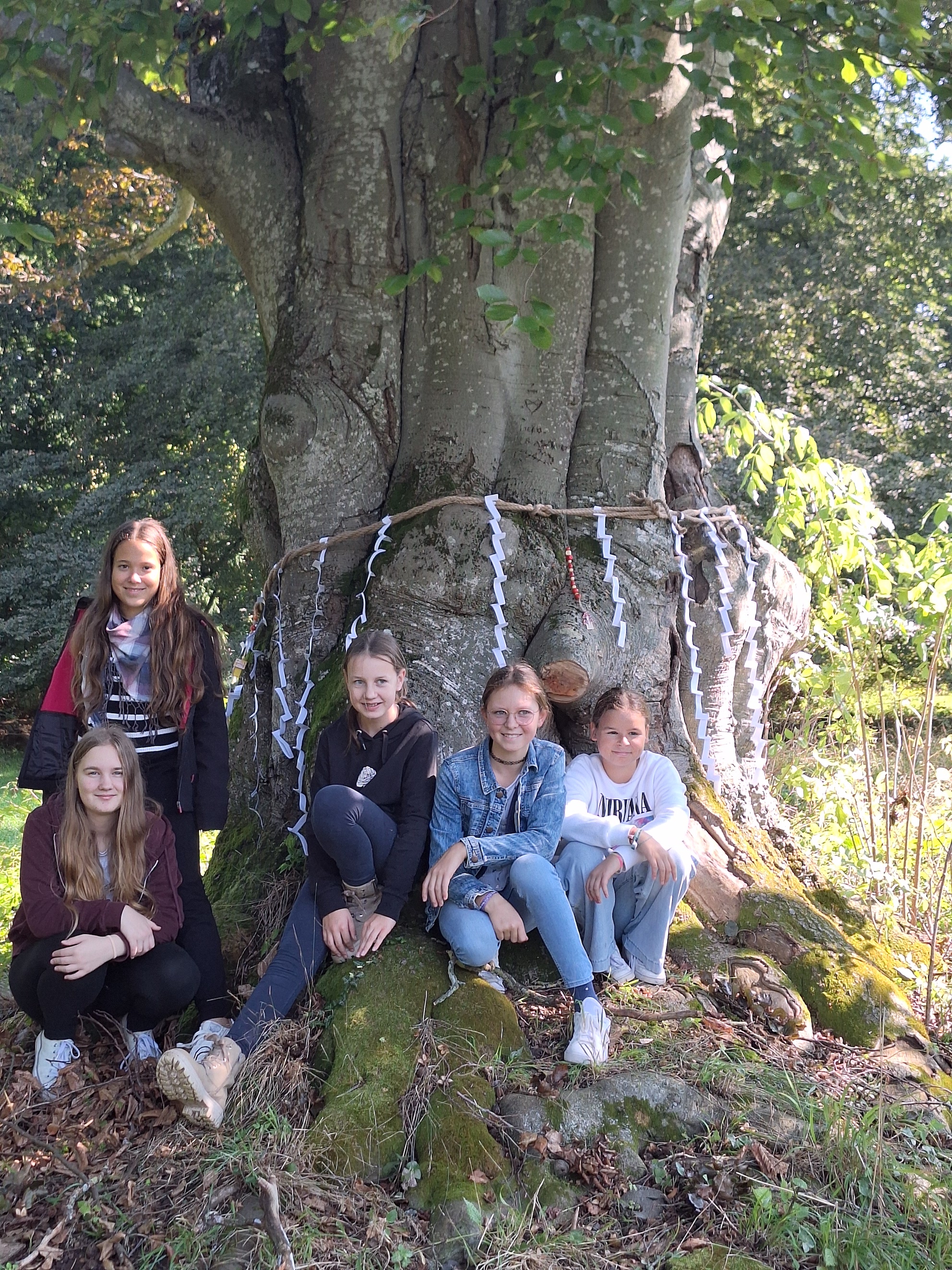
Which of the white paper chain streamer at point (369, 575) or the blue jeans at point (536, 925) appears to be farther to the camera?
the white paper chain streamer at point (369, 575)

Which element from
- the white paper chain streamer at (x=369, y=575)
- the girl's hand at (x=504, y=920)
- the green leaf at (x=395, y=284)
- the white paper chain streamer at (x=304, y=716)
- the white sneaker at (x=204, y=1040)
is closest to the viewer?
the white sneaker at (x=204, y=1040)

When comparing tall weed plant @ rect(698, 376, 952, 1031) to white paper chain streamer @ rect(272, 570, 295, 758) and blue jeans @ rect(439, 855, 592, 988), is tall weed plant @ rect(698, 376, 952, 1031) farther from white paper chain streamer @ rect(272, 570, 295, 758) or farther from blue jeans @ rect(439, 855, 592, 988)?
white paper chain streamer @ rect(272, 570, 295, 758)

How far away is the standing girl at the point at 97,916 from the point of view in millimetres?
3043

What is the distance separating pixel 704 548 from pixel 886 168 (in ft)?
5.49

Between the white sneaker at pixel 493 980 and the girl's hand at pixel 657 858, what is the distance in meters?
0.58

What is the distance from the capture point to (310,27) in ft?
14.3

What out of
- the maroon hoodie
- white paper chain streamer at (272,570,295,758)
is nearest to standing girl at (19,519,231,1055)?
the maroon hoodie

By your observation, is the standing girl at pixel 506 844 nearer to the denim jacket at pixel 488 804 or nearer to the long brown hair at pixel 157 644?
the denim jacket at pixel 488 804

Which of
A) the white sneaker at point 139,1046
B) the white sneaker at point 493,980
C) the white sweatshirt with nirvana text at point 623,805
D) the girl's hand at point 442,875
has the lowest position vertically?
the white sneaker at point 139,1046

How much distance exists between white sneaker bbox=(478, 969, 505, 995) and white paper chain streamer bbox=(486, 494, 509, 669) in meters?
1.12

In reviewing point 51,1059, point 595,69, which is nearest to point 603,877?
point 51,1059

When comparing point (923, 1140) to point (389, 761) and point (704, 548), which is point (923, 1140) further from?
point (704, 548)

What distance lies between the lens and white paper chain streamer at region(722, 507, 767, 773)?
468cm

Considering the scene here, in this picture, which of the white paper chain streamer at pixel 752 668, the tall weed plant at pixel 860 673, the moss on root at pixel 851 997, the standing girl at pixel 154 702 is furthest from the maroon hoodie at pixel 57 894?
the white paper chain streamer at pixel 752 668
